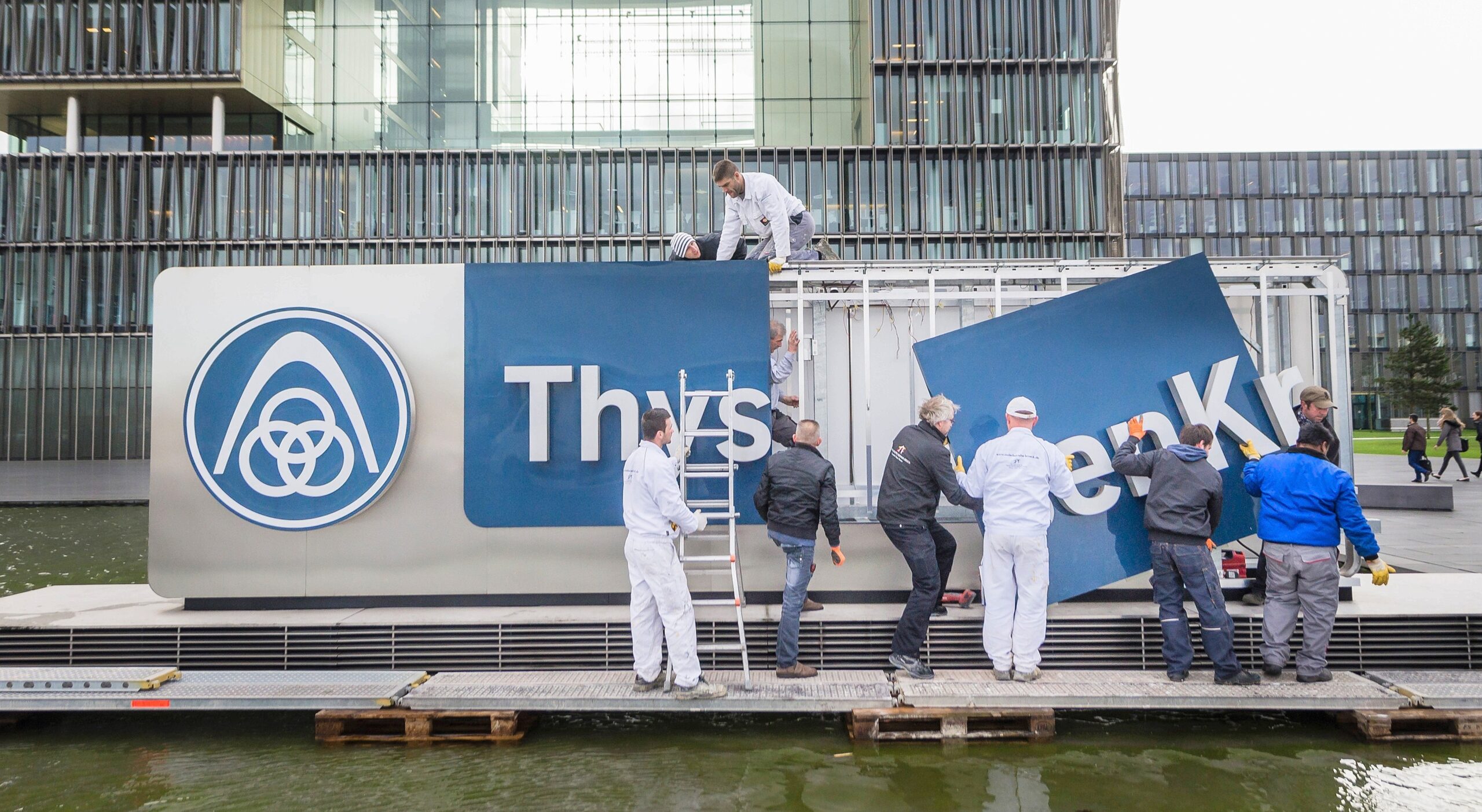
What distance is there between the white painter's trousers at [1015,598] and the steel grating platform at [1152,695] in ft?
0.71

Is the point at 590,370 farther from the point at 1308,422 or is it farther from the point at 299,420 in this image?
the point at 1308,422

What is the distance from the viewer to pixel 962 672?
5.63 metres

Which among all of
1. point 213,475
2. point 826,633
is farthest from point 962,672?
point 213,475

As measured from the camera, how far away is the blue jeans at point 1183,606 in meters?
5.23

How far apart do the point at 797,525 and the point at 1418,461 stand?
61.4 ft

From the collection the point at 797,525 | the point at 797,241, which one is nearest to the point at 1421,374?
the point at 797,241

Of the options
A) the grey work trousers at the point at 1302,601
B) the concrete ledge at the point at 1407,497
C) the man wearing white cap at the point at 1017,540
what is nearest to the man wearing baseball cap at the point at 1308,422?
the grey work trousers at the point at 1302,601

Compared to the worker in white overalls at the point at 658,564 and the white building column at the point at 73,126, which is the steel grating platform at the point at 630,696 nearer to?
the worker in white overalls at the point at 658,564

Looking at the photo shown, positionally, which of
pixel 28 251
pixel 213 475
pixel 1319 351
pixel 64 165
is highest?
pixel 64 165

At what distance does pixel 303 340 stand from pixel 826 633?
434 centimetres

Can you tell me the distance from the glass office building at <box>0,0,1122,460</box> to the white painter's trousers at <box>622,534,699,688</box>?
85.0 feet

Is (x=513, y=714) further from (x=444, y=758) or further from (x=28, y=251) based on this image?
(x=28, y=251)

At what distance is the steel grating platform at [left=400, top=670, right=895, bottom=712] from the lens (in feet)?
16.4

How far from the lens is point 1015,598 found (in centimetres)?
552
